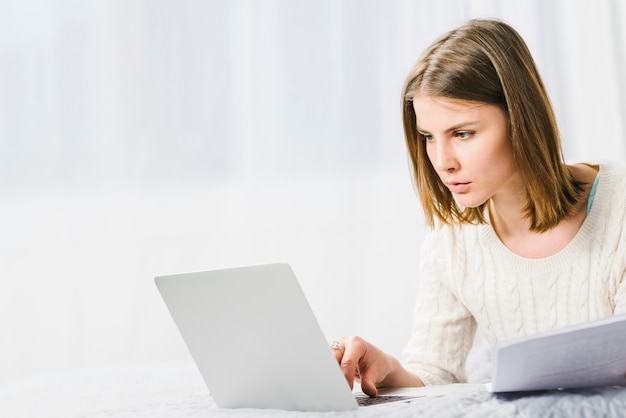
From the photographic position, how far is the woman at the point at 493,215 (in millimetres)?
1172

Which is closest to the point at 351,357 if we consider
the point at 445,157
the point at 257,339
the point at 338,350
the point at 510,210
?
the point at 338,350

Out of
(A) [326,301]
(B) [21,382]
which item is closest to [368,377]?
(B) [21,382]

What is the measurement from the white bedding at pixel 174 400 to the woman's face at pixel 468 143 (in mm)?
356

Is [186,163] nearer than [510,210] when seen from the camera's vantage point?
No

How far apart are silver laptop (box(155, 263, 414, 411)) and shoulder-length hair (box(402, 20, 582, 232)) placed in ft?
1.48

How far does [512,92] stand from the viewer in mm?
1169

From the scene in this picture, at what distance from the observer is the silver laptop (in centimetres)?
85

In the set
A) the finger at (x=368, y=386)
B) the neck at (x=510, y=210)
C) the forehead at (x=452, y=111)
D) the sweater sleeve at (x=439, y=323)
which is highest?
the forehead at (x=452, y=111)

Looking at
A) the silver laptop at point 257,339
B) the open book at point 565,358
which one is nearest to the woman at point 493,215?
the silver laptop at point 257,339

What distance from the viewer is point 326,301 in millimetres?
2238

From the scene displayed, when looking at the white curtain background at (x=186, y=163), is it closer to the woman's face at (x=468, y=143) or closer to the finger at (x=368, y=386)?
the woman's face at (x=468, y=143)

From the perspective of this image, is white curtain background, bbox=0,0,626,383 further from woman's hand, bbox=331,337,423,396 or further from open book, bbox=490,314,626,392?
open book, bbox=490,314,626,392

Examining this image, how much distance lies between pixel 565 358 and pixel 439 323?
624 millimetres

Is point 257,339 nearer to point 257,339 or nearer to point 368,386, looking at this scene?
point 257,339
